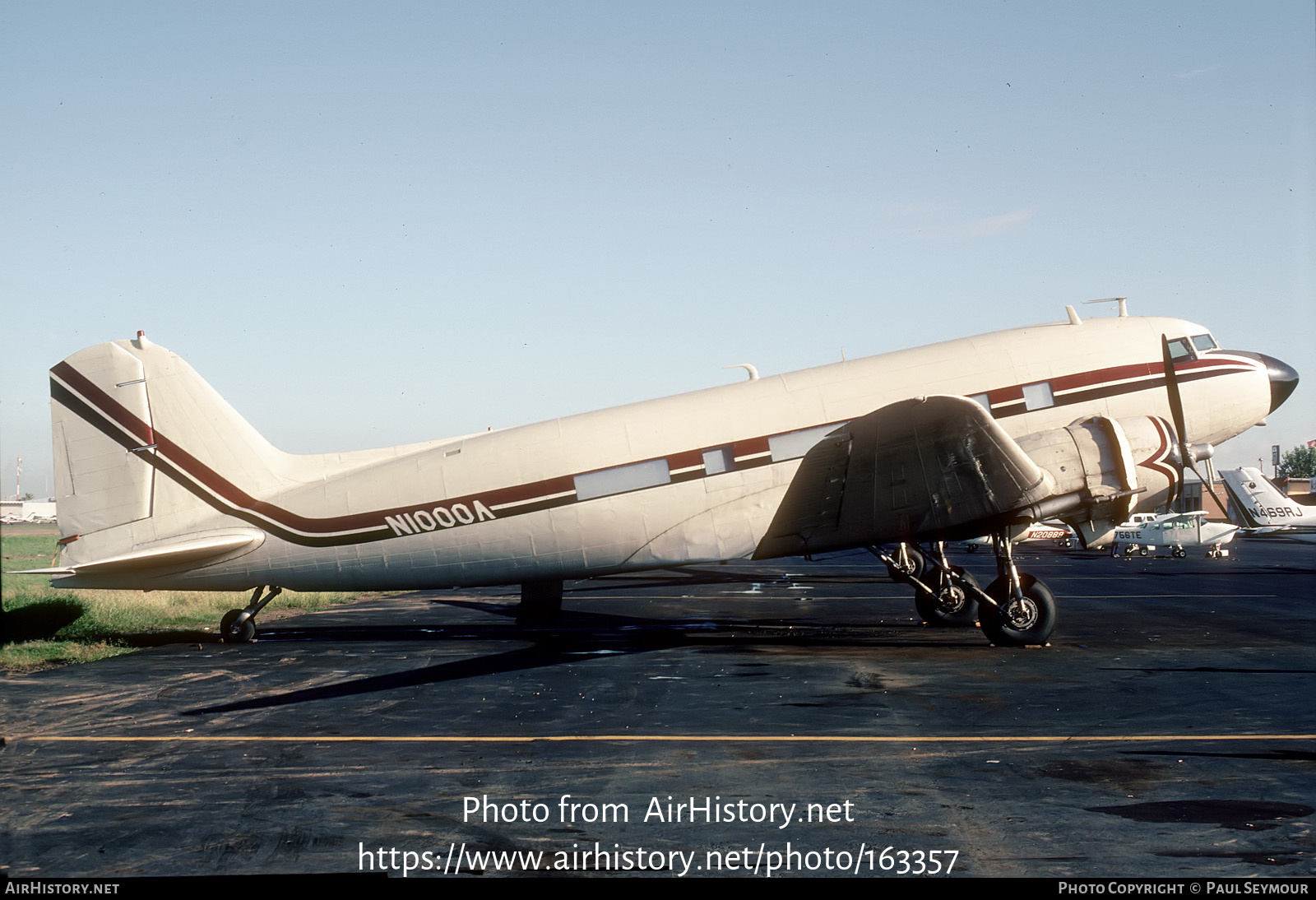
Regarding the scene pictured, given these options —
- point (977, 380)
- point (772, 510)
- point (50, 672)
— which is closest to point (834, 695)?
point (772, 510)

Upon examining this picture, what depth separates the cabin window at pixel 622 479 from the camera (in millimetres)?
17547

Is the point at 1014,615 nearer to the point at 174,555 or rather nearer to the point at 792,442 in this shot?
the point at 792,442

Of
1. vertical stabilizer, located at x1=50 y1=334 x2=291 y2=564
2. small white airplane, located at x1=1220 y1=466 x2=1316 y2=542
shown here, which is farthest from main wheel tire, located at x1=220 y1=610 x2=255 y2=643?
small white airplane, located at x1=1220 y1=466 x2=1316 y2=542

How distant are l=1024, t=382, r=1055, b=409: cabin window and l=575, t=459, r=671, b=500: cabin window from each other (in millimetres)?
6725

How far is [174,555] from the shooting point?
58.9 ft

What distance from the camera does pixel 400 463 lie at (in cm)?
1816

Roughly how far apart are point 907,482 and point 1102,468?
3.30 m

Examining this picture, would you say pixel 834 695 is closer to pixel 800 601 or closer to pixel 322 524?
pixel 322 524

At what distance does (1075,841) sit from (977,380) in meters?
11.5

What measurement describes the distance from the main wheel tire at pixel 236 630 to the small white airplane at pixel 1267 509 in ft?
149

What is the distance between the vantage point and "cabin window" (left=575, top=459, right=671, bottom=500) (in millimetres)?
17547

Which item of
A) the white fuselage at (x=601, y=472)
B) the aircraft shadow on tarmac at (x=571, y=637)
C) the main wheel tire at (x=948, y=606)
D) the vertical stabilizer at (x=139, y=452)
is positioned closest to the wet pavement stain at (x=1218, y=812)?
the white fuselage at (x=601, y=472)

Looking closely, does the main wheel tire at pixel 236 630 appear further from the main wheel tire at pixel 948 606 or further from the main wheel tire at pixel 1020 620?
the main wheel tire at pixel 1020 620

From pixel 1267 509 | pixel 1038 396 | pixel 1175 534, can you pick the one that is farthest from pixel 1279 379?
pixel 1267 509
